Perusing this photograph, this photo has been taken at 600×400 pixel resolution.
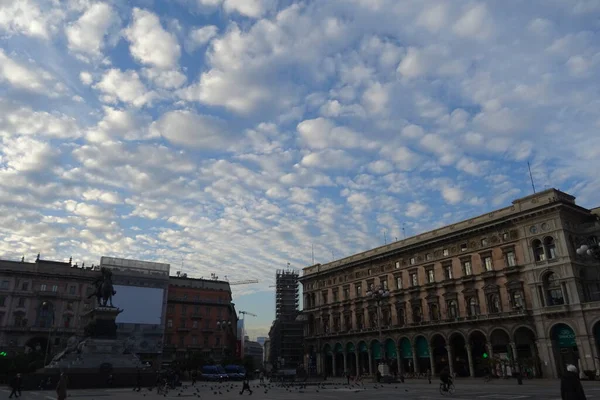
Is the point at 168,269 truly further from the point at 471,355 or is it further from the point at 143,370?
the point at 471,355

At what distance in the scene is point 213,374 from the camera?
2251 inches

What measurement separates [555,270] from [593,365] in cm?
896

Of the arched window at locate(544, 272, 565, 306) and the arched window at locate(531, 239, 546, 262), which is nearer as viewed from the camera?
the arched window at locate(544, 272, 565, 306)

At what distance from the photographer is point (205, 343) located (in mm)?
80375

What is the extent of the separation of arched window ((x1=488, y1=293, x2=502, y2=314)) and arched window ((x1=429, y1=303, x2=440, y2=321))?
24.4 feet

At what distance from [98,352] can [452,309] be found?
39683 millimetres

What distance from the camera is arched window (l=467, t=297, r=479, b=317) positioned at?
167 ft

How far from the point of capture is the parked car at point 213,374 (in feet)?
181

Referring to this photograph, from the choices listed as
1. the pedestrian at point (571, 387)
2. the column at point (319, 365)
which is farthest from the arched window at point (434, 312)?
the pedestrian at point (571, 387)

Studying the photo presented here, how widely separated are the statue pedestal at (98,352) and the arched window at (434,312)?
36.1 metres

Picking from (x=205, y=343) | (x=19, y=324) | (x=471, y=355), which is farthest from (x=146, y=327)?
(x=471, y=355)

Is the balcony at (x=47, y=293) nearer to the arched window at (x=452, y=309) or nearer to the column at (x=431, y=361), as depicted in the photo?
the column at (x=431, y=361)

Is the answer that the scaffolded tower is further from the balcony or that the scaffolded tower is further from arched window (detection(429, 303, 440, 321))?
arched window (detection(429, 303, 440, 321))

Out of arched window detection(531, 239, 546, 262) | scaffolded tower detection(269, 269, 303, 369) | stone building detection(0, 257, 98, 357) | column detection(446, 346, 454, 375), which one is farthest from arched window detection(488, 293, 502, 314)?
scaffolded tower detection(269, 269, 303, 369)
